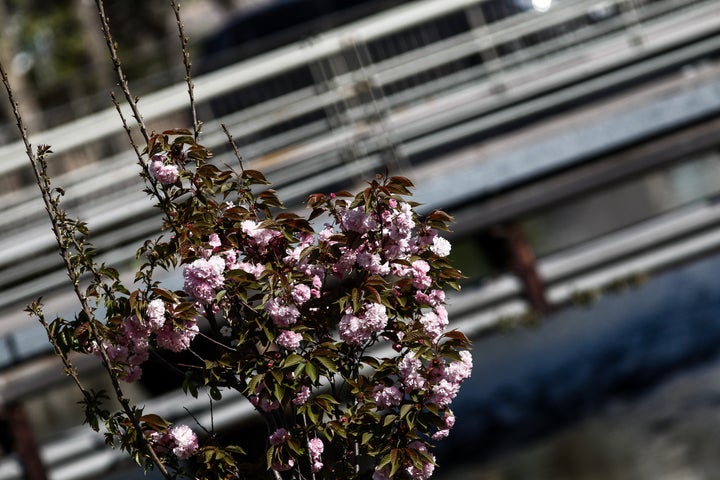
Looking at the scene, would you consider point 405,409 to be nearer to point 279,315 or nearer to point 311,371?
point 311,371

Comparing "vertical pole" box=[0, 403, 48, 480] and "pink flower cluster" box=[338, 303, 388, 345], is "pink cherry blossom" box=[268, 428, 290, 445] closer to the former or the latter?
"pink flower cluster" box=[338, 303, 388, 345]

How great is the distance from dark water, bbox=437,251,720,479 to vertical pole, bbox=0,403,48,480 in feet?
9.90

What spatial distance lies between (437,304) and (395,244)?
0.25 metres

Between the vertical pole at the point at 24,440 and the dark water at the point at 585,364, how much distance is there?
302cm

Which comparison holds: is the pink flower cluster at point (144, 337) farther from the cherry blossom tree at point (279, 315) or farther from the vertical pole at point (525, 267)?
the vertical pole at point (525, 267)

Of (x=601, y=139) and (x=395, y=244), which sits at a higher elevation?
(x=601, y=139)

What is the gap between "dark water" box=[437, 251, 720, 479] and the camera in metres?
9.23

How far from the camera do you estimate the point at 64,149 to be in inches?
286

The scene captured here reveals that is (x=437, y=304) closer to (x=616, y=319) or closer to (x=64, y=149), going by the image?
(x=64, y=149)

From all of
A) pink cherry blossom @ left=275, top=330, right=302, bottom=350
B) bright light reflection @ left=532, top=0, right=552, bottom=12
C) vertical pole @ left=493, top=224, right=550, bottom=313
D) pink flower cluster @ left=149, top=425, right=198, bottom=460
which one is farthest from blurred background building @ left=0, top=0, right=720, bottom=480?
pink cherry blossom @ left=275, top=330, right=302, bottom=350

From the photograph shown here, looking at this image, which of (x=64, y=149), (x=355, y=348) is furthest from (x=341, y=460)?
(x=64, y=149)

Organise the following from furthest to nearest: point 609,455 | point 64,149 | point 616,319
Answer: point 616,319
point 609,455
point 64,149

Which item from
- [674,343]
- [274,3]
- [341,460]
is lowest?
[341,460]

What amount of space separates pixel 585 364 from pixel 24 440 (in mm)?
5028
